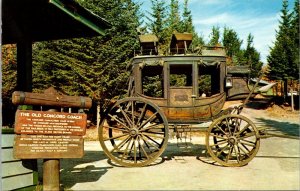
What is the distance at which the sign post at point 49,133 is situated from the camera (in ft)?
16.6

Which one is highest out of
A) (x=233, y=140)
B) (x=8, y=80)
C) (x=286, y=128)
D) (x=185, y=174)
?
(x=8, y=80)

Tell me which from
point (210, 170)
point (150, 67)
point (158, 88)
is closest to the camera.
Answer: point (210, 170)

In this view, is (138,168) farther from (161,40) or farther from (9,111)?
(161,40)

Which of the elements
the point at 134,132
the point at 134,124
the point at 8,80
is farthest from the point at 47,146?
the point at 8,80

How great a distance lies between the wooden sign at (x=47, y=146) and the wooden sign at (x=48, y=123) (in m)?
0.08

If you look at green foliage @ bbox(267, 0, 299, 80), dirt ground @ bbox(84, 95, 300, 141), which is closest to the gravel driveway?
dirt ground @ bbox(84, 95, 300, 141)

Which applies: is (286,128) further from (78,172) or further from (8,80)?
(8,80)

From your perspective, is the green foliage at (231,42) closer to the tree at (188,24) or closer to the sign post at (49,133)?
the tree at (188,24)

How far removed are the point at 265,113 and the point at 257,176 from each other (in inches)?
1107

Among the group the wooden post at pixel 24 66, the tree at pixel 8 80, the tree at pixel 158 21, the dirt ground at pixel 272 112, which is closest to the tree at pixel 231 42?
the dirt ground at pixel 272 112

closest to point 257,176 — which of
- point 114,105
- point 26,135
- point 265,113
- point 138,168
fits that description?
point 138,168

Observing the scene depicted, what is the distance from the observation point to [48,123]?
5293 millimetres

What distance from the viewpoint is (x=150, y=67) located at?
9.50 m

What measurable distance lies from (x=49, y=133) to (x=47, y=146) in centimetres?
21
